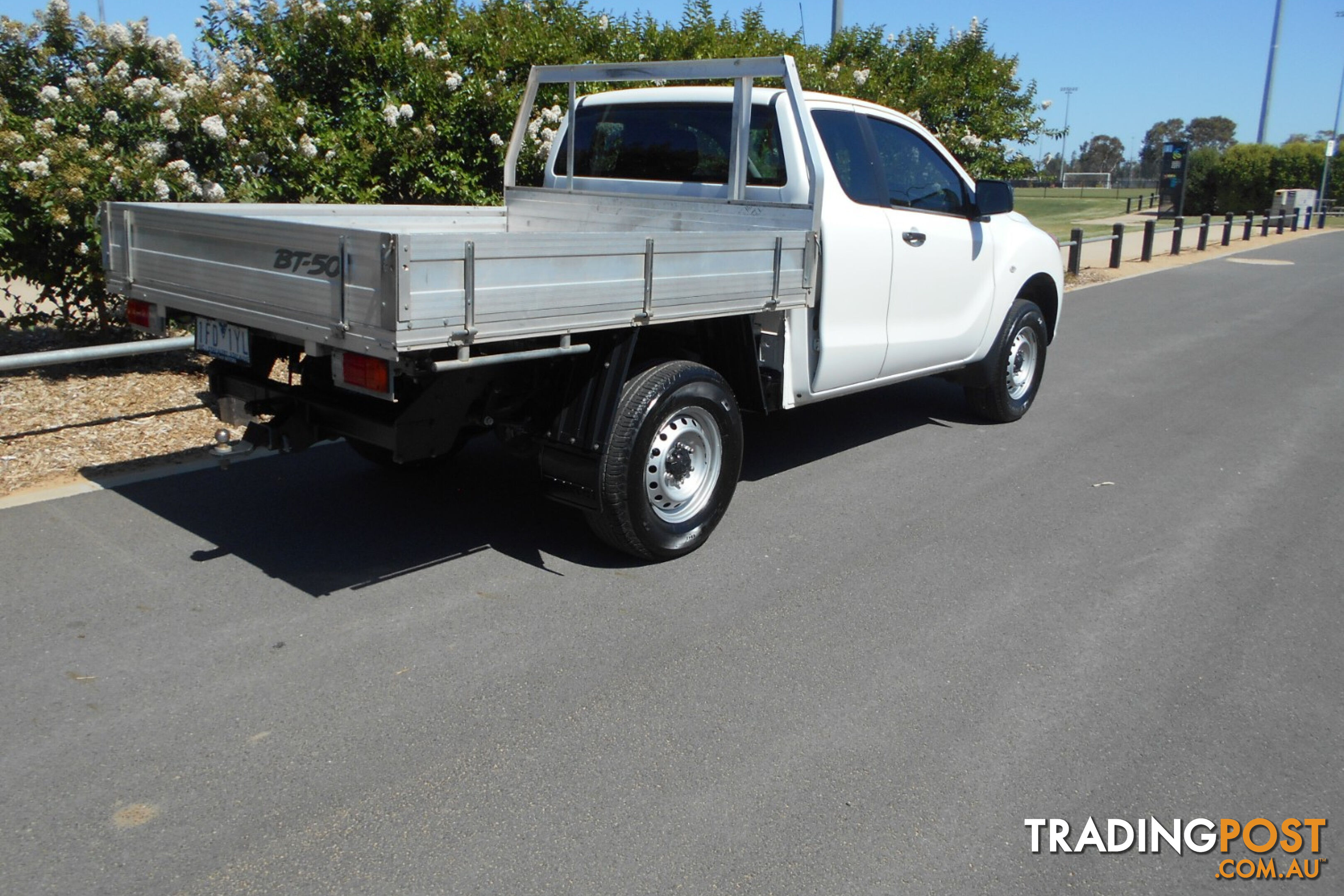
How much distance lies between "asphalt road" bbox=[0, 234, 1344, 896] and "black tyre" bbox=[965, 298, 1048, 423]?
114 cm

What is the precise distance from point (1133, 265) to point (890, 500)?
17.0 metres

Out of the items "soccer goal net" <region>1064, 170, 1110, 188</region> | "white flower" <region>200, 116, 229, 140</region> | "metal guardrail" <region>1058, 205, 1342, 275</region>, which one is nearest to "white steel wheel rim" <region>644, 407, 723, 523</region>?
"white flower" <region>200, 116, 229, 140</region>

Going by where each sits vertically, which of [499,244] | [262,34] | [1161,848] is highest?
[262,34]

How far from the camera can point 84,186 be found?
292 inches

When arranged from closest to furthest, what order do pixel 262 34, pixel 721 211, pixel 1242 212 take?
pixel 721 211 < pixel 262 34 < pixel 1242 212

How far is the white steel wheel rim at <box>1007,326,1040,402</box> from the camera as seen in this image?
8250 millimetres

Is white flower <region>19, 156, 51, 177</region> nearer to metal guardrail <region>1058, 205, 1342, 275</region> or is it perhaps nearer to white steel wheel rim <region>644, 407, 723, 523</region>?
white steel wheel rim <region>644, 407, 723, 523</region>

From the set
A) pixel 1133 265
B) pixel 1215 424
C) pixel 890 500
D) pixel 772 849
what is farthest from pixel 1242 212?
pixel 772 849

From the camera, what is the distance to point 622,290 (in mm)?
4691

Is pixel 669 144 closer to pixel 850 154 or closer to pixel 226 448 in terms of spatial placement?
pixel 850 154

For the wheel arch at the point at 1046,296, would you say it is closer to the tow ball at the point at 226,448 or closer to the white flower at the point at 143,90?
the tow ball at the point at 226,448

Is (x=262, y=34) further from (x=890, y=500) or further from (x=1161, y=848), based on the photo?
(x=1161, y=848)

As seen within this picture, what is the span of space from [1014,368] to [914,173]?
6.90 ft

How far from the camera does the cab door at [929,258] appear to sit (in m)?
6.59
